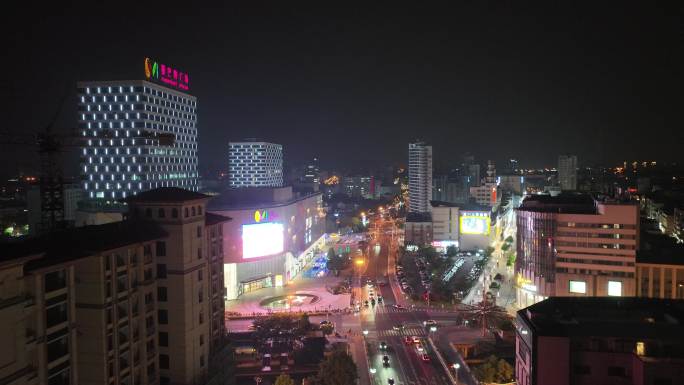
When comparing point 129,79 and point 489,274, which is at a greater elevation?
point 129,79

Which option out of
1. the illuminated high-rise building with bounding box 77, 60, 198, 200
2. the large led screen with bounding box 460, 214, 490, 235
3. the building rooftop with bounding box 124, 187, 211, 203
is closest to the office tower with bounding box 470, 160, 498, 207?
the large led screen with bounding box 460, 214, 490, 235

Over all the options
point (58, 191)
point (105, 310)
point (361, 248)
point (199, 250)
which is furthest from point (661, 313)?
point (361, 248)

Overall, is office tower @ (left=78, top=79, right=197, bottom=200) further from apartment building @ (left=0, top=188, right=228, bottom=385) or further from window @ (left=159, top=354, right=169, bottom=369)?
window @ (left=159, top=354, right=169, bottom=369)

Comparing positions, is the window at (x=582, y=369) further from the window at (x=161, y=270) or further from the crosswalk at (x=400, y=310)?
the crosswalk at (x=400, y=310)

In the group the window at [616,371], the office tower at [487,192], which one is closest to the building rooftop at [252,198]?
the window at [616,371]

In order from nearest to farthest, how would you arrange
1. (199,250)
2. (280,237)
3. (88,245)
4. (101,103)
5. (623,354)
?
(88,245)
(623,354)
(199,250)
(280,237)
(101,103)

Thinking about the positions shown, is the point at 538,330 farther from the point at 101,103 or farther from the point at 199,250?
the point at 101,103
